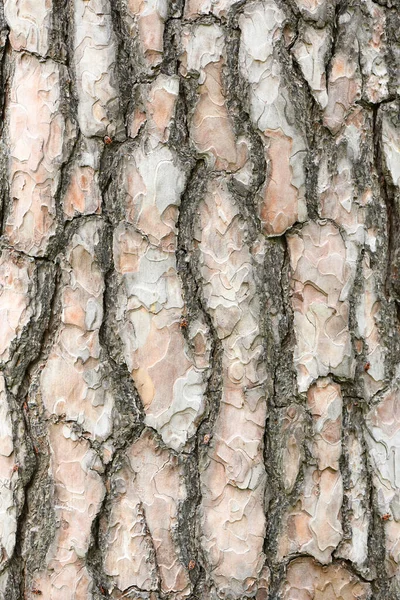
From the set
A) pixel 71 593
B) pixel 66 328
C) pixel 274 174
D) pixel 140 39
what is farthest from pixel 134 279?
pixel 71 593

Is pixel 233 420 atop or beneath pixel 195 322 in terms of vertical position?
beneath

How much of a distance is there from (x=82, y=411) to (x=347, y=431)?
407 millimetres

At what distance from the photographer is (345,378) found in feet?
3.67

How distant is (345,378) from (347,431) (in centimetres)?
8

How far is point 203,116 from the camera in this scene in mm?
1105

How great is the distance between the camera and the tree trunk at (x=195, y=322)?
3.59ft

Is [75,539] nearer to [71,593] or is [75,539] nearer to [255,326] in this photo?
[71,593]

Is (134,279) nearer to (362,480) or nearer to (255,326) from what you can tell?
(255,326)

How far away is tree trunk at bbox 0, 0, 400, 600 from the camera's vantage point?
109 cm

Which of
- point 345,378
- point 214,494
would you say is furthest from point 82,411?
point 345,378

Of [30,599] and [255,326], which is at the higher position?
[255,326]

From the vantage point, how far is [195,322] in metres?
1.10

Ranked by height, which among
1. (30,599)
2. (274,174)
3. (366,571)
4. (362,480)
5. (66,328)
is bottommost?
(30,599)

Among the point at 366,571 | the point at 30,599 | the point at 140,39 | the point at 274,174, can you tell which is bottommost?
the point at 30,599
